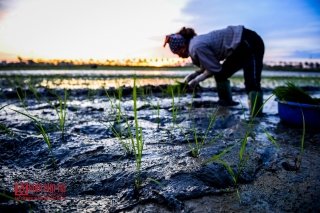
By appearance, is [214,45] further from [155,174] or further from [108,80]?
[108,80]

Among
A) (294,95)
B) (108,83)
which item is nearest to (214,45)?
(294,95)

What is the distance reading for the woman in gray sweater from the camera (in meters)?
3.02

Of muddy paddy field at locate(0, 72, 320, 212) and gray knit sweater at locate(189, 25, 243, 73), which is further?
gray knit sweater at locate(189, 25, 243, 73)

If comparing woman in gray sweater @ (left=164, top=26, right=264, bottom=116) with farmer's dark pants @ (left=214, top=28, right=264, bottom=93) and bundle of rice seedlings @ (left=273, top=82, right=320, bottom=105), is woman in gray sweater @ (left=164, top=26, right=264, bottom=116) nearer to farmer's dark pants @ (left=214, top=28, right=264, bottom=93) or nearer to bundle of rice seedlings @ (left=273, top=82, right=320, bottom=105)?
farmer's dark pants @ (left=214, top=28, right=264, bottom=93)

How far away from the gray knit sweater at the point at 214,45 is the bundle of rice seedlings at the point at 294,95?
1018mm

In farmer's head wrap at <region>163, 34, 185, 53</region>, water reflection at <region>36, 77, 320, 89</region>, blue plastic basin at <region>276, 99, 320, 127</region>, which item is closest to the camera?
blue plastic basin at <region>276, 99, 320, 127</region>

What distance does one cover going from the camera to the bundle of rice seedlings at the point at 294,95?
7.30ft

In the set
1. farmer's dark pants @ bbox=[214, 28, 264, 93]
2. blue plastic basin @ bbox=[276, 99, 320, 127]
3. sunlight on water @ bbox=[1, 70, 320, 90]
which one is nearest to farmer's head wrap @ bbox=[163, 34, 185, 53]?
sunlight on water @ bbox=[1, 70, 320, 90]

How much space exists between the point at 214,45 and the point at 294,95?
136 cm

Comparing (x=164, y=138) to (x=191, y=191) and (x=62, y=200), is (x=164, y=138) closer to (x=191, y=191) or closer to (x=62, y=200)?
(x=191, y=191)

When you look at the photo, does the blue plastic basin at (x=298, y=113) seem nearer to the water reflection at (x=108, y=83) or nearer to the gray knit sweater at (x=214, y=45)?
the gray knit sweater at (x=214, y=45)

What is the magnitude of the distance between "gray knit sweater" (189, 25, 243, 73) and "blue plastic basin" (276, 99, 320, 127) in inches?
45.5

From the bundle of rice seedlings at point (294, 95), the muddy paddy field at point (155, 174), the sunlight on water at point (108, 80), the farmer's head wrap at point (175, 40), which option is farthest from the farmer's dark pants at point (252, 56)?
the muddy paddy field at point (155, 174)

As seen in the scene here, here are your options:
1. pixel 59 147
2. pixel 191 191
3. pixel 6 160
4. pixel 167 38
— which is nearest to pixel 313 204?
pixel 191 191
